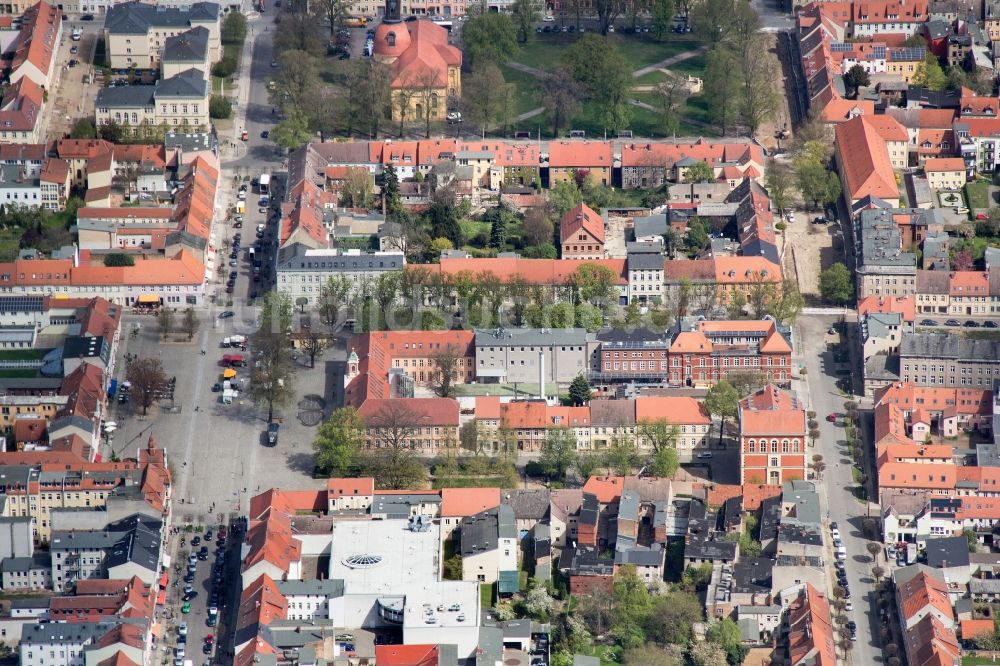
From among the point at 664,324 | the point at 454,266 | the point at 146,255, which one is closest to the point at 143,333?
the point at 146,255

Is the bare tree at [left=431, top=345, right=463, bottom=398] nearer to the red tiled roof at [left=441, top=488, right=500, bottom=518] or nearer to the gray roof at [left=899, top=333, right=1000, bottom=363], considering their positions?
the red tiled roof at [left=441, top=488, right=500, bottom=518]

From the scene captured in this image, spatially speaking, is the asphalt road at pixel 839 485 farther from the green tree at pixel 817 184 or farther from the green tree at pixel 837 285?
the green tree at pixel 817 184

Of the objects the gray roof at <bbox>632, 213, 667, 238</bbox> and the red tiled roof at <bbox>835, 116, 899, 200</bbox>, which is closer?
the gray roof at <bbox>632, 213, 667, 238</bbox>

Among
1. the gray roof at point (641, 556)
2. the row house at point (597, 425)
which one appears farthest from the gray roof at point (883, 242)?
the gray roof at point (641, 556)

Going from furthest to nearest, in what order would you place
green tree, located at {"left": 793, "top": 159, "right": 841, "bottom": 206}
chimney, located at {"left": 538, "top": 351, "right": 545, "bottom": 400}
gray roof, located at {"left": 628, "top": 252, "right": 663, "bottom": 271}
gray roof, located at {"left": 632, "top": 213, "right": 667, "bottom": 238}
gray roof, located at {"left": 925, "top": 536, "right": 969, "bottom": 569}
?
green tree, located at {"left": 793, "top": 159, "right": 841, "bottom": 206}
gray roof, located at {"left": 632, "top": 213, "right": 667, "bottom": 238}
gray roof, located at {"left": 628, "top": 252, "right": 663, "bottom": 271}
chimney, located at {"left": 538, "top": 351, "right": 545, "bottom": 400}
gray roof, located at {"left": 925, "top": 536, "right": 969, "bottom": 569}

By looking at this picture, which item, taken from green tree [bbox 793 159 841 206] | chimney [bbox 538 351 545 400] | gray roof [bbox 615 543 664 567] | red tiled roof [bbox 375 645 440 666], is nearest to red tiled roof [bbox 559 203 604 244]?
green tree [bbox 793 159 841 206]

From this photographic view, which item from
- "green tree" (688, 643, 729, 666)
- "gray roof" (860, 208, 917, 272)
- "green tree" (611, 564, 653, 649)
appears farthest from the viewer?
"gray roof" (860, 208, 917, 272)

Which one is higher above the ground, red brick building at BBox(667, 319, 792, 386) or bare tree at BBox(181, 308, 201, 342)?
bare tree at BBox(181, 308, 201, 342)

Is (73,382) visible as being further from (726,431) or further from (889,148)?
(889,148)
